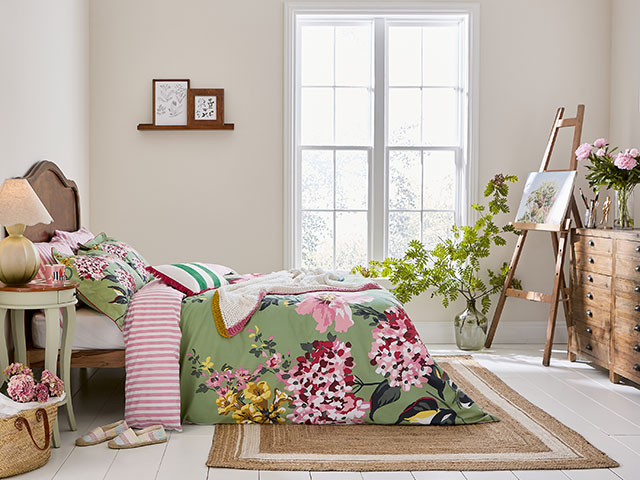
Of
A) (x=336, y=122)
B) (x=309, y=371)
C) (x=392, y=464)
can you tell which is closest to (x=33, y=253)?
(x=309, y=371)

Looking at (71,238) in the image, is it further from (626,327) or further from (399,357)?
(626,327)

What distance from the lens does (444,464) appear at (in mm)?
2654

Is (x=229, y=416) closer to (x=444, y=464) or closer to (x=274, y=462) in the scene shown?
(x=274, y=462)

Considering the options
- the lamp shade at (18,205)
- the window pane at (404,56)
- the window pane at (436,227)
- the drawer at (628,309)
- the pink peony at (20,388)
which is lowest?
the pink peony at (20,388)

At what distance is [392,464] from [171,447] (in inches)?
36.6

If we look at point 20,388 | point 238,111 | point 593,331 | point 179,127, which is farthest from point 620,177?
point 20,388

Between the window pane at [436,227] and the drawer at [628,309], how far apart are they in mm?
1564

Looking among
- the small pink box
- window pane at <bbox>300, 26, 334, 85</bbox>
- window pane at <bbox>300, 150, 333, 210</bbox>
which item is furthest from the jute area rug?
window pane at <bbox>300, 26, 334, 85</bbox>

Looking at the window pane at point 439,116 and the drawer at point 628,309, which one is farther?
the window pane at point 439,116

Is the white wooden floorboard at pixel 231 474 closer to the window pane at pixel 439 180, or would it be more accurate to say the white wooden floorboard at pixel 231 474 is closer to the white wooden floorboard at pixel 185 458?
the white wooden floorboard at pixel 185 458

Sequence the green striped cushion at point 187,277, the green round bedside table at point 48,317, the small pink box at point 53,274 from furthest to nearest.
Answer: the green striped cushion at point 187,277 → the small pink box at point 53,274 → the green round bedside table at point 48,317

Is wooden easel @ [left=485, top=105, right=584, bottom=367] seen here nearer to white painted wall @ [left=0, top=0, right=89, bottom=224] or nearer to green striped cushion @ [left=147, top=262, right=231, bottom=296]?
green striped cushion @ [left=147, top=262, right=231, bottom=296]

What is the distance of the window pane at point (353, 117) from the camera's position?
5.23m

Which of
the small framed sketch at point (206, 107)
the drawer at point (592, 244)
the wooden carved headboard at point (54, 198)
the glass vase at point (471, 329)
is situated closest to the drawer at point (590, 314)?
the drawer at point (592, 244)
